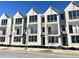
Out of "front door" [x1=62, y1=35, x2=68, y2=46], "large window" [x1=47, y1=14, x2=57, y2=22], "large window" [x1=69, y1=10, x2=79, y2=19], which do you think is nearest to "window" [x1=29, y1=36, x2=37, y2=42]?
"large window" [x1=47, y1=14, x2=57, y2=22]

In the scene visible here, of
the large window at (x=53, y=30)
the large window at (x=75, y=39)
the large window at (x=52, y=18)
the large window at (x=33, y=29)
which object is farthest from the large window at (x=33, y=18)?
the large window at (x=75, y=39)

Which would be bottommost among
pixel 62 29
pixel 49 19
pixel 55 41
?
pixel 55 41

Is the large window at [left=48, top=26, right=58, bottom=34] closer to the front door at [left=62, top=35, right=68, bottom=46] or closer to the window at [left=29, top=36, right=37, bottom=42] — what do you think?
the front door at [left=62, top=35, right=68, bottom=46]

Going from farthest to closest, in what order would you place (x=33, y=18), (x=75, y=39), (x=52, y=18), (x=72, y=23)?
(x=33, y=18) → (x=52, y=18) → (x=72, y=23) → (x=75, y=39)

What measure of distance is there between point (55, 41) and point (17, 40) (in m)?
10.1

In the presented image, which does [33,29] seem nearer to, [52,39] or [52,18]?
[52,18]

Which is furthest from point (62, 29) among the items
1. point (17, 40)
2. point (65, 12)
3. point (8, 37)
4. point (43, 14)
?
point (8, 37)

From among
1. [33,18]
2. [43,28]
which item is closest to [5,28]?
[33,18]

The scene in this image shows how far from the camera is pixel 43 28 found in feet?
110

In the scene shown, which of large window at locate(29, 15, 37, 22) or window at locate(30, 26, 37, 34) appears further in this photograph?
large window at locate(29, 15, 37, 22)

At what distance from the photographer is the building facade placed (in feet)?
97.0

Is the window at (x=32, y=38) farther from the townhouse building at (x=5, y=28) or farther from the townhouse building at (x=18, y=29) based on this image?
the townhouse building at (x=5, y=28)

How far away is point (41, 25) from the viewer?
3328 centimetres

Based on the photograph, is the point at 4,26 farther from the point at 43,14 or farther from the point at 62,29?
the point at 62,29
